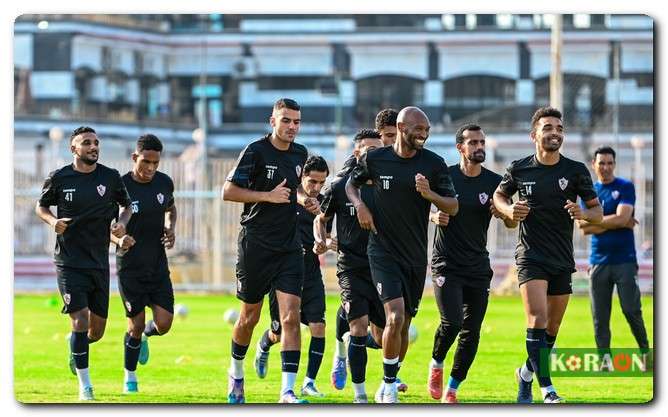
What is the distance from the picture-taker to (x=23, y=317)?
27.3m

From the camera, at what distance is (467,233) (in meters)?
14.5

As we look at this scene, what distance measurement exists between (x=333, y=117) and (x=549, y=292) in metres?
35.7

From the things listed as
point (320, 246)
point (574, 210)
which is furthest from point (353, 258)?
point (574, 210)

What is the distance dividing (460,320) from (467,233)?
0.81m

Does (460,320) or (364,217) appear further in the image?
(460,320)

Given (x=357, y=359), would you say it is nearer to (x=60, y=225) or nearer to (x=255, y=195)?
(x=255, y=195)

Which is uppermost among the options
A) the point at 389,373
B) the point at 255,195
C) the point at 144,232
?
the point at 255,195

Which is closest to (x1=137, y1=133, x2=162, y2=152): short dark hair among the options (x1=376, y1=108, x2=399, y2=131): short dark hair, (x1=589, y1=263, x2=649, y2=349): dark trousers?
(x1=376, y1=108, x2=399, y2=131): short dark hair

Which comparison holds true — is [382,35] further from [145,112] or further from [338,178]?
[338,178]

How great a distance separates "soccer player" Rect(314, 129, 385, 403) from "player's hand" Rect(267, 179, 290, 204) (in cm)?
106

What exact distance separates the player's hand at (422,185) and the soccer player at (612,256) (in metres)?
4.16

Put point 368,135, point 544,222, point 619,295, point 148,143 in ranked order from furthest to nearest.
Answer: point 619,295, point 148,143, point 368,135, point 544,222

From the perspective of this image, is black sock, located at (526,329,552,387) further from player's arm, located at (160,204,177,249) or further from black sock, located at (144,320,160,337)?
black sock, located at (144,320,160,337)

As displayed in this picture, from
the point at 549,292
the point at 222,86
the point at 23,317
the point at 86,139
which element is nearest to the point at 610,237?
the point at 549,292
